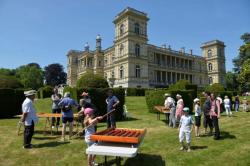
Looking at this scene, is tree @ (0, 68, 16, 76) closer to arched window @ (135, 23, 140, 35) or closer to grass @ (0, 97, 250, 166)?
arched window @ (135, 23, 140, 35)

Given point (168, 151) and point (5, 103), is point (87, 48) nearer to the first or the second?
point (5, 103)

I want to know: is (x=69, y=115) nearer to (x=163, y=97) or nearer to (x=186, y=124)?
(x=186, y=124)

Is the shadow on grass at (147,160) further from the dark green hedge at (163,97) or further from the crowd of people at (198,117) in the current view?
the dark green hedge at (163,97)

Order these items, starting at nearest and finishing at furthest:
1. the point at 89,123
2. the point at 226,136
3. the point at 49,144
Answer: the point at 89,123, the point at 49,144, the point at 226,136

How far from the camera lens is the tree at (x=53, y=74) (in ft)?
267

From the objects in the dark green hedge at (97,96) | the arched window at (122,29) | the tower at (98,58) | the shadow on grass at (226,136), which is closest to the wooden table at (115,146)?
the shadow on grass at (226,136)

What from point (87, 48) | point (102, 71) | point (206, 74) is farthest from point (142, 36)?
point (206, 74)

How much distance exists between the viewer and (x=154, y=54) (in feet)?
210

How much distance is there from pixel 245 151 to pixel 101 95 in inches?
357

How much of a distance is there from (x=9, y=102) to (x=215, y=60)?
227 feet

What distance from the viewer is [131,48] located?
5228 centimetres

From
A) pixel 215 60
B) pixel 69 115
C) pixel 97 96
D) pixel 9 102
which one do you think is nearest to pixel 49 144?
pixel 69 115

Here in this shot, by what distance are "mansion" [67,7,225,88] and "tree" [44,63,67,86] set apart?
11.8ft

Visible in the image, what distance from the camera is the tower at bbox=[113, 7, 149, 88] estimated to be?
171ft
